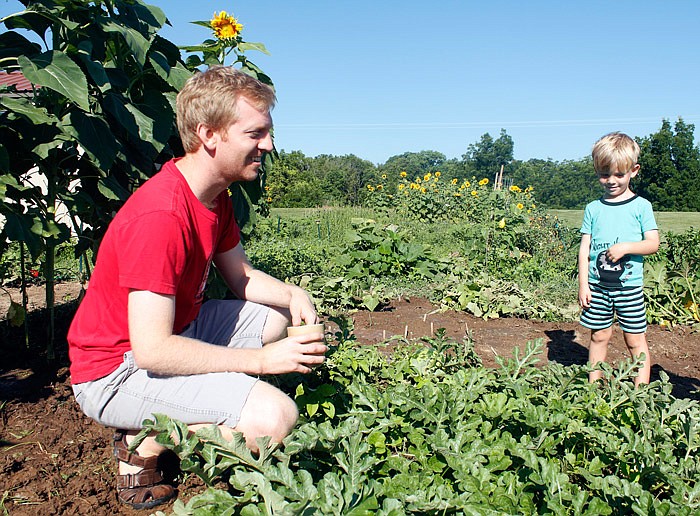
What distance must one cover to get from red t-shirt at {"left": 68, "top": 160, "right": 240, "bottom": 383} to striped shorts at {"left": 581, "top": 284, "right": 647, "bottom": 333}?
6.97 ft

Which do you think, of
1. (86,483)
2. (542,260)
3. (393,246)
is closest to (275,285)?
(86,483)

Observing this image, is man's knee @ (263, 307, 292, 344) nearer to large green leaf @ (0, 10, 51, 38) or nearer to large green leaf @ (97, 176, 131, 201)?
large green leaf @ (97, 176, 131, 201)

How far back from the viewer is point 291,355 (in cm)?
190

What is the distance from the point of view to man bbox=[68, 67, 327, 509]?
183cm

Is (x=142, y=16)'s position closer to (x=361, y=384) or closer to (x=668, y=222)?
(x=361, y=384)

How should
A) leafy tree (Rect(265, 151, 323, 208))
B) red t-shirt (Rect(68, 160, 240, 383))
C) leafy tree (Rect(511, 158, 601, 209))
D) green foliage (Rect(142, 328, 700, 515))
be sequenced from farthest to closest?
leafy tree (Rect(511, 158, 601, 209)), leafy tree (Rect(265, 151, 323, 208)), red t-shirt (Rect(68, 160, 240, 383)), green foliage (Rect(142, 328, 700, 515))

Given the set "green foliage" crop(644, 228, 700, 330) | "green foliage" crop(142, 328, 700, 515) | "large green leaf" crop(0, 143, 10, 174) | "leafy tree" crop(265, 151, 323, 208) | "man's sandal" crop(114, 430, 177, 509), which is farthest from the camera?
"leafy tree" crop(265, 151, 323, 208)

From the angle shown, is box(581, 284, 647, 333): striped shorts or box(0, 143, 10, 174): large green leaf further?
box(581, 284, 647, 333): striped shorts

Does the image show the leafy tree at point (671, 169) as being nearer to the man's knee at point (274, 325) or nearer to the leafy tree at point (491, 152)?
the leafy tree at point (491, 152)

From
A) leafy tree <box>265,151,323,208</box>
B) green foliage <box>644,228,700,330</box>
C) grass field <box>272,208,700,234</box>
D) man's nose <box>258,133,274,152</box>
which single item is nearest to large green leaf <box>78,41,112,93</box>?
man's nose <box>258,133,274,152</box>

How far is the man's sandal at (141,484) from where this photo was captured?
2.09 metres

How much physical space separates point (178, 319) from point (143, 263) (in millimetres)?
479

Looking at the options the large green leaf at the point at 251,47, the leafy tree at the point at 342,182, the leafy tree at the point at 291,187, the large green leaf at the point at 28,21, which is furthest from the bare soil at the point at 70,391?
the leafy tree at the point at 342,182

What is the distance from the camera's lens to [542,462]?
1.72 meters
